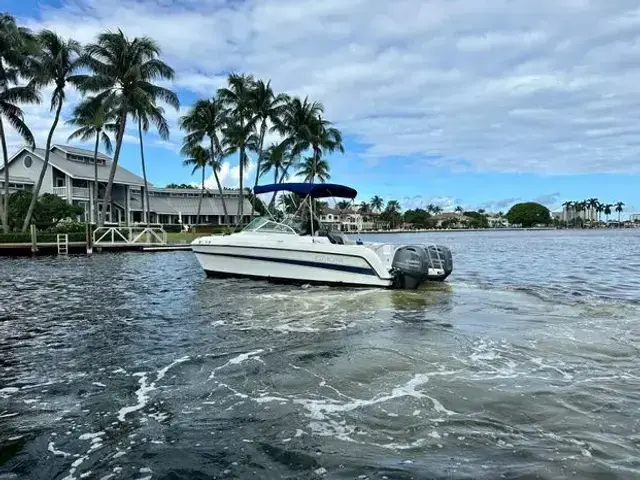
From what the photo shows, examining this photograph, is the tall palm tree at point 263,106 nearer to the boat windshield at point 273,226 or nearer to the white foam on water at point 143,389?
the boat windshield at point 273,226

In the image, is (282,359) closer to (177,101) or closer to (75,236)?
(75,236)

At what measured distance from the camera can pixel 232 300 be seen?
11961 millimetres

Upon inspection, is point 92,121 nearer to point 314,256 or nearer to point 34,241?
point 34,241

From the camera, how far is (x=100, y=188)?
5131 cm

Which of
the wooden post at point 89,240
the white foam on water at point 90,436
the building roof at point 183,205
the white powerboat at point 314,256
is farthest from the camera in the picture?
the building roof at point 183,205

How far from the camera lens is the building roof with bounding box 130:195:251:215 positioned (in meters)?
59.3

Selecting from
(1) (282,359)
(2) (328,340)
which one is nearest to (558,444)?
(1) (282,359)

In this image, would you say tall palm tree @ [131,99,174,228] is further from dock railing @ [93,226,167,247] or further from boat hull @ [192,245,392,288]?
boat hull @ [192,245,392,288]

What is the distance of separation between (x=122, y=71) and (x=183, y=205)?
29571 mm

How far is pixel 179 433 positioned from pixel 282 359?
7.89ft

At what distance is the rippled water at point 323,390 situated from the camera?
3.87m

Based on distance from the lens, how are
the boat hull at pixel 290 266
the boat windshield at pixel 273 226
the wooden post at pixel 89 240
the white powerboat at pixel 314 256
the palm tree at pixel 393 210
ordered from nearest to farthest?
1. the white powerboat at pixel 314 256
2. the boat hull at pixel 290 266
3. the boat windshield at pixel 273 226
4. the wooden post at pixel 89 240
5. the palm tree at pixel 393 210

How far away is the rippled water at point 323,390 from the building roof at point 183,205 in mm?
49401

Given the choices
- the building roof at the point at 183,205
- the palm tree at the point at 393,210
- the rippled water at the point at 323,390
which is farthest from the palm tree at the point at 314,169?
the palm tree at the point at 393,210
